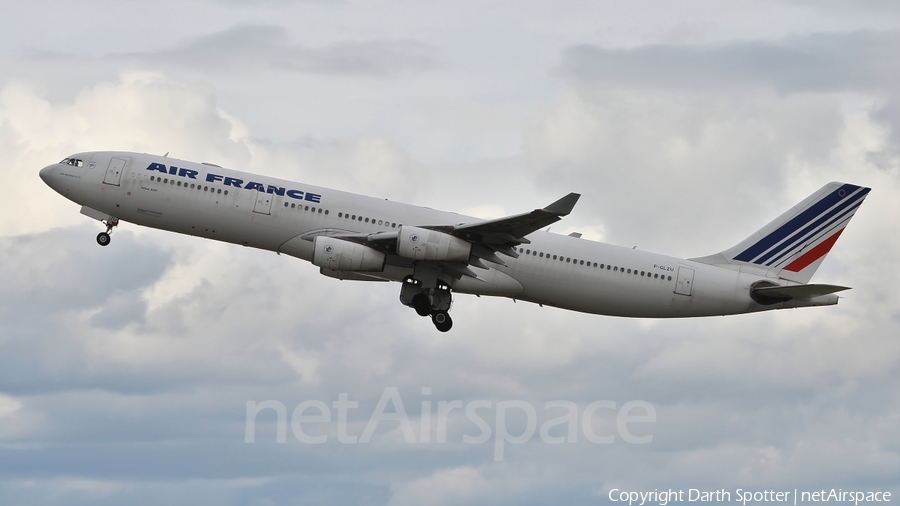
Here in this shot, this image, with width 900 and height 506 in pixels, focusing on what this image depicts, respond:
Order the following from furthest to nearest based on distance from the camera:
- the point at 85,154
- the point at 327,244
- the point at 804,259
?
the point at 804,259, the point at 85,154, the point at 327,244

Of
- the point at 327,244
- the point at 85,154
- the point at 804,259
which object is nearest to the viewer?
the point at 327,244

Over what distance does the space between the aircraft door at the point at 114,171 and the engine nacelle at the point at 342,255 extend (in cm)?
993

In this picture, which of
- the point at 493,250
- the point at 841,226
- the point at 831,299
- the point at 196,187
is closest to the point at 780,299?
the point at 831,299

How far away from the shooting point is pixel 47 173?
175 ft

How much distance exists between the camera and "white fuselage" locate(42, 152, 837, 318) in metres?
51.5

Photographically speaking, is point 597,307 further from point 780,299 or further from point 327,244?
point 327,244

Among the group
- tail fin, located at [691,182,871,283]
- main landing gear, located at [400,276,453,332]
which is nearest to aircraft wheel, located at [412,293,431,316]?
main landing gear, located at [400,276,453,332]

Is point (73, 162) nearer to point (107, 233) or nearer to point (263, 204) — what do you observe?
point (107, 233)

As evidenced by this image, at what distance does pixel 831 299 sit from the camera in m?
54.5

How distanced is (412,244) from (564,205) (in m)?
7.26

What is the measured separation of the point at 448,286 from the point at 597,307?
740 centimetres

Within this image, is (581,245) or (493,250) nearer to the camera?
(493,250)

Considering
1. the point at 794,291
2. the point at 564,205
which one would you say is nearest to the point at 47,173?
the point at 564,205

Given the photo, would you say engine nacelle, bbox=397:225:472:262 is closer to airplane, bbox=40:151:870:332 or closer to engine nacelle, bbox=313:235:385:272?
airplane, bbox=40:151:870:332
